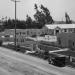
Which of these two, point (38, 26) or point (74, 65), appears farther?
point (38, 26)

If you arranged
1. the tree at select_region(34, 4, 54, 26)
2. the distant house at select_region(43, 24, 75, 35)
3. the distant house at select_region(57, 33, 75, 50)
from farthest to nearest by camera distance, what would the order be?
1. the tree at select_region(34, 4, 54, 26)
2. the distant house at select_region(43, 24, 75, 35)
3. the distant house at select_region(57, 33, 75, 50)

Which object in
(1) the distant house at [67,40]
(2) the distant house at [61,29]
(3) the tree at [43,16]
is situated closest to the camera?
(1) the distant house at [67,40]

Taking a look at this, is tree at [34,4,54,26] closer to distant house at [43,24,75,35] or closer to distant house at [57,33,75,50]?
distant house at [43,24,75,35]

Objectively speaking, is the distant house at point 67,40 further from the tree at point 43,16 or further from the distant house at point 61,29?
the tree at point 43,16

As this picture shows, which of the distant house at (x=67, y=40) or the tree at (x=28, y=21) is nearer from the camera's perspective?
the distant house at (x=67, y=40)

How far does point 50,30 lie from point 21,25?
39875mm

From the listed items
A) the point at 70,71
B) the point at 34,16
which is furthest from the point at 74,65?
the point at 34,16

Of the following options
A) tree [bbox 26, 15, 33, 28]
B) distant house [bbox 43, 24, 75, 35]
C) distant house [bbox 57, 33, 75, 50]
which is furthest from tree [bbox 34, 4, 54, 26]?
distant house [bbox 57, 33, 75, 50]

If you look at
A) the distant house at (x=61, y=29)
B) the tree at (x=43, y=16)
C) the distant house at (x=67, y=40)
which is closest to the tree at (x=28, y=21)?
the tree at (x=43, y=16)

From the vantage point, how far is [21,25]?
402 ft

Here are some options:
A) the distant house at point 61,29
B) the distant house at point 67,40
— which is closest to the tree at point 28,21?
the distant house at point 61,29

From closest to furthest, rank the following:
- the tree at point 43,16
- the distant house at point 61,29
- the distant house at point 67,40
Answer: the distant house at point 67,40 < the distant house at point 61,29 < the tree at point 43,16

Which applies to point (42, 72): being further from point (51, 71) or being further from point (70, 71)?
point (70, 71)

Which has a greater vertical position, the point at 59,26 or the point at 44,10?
the point at 44,10
